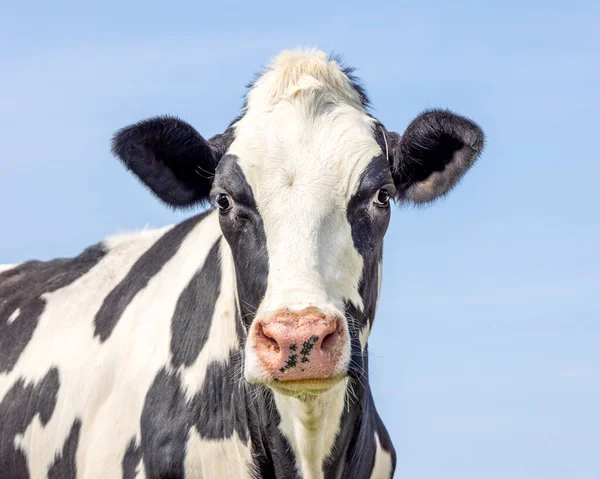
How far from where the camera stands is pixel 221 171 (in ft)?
25.0

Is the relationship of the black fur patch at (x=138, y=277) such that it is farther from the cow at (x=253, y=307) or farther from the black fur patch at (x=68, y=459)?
the black fur patch at (x=68, y=459)

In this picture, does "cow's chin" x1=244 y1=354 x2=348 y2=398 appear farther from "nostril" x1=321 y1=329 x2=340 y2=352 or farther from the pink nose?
"nostril" x1=321 y1=329 x2=340 y2=352

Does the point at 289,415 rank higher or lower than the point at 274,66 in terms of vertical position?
lower

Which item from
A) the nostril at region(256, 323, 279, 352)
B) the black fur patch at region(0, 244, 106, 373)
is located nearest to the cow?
the nostril at region(256, 323, 279, 352)

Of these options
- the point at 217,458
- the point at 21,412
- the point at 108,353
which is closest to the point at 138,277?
Answer: the point at 108,353

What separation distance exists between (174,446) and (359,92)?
9.09ft

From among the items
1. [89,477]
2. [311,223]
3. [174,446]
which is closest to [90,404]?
[89,477]

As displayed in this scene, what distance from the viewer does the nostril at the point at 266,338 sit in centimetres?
645

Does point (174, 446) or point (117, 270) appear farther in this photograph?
point (117, 270)

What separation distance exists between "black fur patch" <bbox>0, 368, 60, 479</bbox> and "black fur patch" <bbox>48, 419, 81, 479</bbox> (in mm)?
366

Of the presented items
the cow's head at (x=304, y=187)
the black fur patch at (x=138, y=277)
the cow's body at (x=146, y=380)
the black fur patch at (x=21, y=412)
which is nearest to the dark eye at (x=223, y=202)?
the cow's head at (x=304, y=187)

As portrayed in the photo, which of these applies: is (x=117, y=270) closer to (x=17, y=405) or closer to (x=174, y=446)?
(x=17, y=405)

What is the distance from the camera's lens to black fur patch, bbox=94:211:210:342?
902 centimetres

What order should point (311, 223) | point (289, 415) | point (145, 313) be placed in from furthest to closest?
point (145, 313)
point (289, 415)
point (311, 223)
